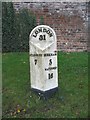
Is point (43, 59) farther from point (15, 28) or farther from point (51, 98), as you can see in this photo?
point (15, 28)

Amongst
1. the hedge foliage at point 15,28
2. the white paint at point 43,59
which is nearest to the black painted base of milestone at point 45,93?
the white paint at point 43,59

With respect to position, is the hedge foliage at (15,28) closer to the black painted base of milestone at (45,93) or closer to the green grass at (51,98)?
the green grass at (51,98)

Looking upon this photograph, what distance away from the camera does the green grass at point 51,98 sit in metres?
6.00

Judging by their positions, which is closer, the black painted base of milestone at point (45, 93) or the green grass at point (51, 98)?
the green grass at point (51, 98)

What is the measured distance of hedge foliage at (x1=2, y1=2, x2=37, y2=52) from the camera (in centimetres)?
1023

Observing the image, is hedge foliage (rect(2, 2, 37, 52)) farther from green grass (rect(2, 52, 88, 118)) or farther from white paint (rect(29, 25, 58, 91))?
white paint (rect(29, 25, 58, 91))

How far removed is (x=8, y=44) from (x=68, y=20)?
6.52ft

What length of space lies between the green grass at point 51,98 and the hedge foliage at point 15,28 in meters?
2.09

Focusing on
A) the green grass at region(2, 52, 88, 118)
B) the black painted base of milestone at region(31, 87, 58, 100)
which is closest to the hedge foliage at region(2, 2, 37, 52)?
the green grass at region(2, 52, 88, 118)

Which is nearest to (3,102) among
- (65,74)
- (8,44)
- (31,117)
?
(31,117)

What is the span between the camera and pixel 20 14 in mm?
10516

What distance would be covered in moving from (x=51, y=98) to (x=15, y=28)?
14.4ft

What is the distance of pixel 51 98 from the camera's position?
6441 mm

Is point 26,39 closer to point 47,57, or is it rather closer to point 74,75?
point 74,75
